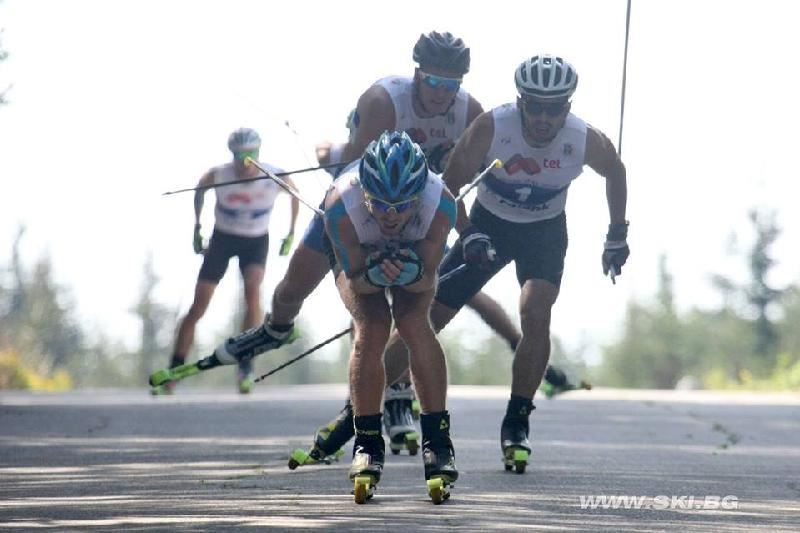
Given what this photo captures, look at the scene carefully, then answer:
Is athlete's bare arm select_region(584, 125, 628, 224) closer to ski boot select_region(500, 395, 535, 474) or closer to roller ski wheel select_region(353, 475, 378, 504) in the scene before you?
ski boot select_region(500, 395, 535, 474)

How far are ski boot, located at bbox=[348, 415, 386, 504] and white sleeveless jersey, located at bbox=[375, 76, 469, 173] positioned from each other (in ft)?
8.46

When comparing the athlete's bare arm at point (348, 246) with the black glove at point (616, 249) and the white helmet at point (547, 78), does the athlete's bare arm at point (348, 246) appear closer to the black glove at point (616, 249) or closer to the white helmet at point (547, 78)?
the white helmet at point (547, 78)

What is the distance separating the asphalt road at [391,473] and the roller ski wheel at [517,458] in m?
0.10

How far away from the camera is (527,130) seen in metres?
11.2

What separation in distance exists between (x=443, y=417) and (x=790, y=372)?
27.1m

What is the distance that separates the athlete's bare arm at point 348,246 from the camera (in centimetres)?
955

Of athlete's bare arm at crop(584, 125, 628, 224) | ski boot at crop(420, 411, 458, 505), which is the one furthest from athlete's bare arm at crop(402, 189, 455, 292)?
athlete's bare arm at crop(584, 125, 628, 224)

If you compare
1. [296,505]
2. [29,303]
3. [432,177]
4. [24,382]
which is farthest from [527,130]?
[29,303]

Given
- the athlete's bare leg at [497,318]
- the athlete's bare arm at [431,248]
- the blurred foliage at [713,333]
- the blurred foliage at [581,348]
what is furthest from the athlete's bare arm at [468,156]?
the blurred foliage at [713,333]

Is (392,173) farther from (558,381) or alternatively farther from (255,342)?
(558,381)

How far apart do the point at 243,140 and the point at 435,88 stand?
7.09 meters

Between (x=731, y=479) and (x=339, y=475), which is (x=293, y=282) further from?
(x=731, y=479)

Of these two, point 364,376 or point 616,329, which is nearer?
point 364,376

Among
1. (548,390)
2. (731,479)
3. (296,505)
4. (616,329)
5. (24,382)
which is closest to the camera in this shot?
(296,505)
